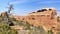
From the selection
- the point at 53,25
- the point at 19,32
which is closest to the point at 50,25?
the point at 53,25

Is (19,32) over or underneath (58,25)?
over

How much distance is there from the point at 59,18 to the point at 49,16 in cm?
210

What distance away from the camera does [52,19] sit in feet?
106

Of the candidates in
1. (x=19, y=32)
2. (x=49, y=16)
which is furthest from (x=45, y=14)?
(x=19, y=32)

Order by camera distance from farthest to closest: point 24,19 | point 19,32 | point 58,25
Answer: point 24,19, point 58,25, point 19,32

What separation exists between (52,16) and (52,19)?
494 millimetres

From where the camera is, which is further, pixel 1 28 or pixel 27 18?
pixel 27 18

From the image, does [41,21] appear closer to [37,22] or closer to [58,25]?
[37,22]

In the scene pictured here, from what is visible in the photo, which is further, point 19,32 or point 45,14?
point 45,14

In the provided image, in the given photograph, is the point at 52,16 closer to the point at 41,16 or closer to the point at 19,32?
the point at 41,16

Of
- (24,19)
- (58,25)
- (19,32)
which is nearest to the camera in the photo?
(19,32)

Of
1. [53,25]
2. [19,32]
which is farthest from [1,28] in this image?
[53,25]

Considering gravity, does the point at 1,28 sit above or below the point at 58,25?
above

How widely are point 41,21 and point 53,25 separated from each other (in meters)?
2.12
